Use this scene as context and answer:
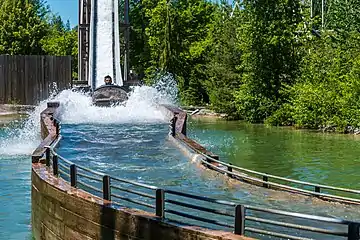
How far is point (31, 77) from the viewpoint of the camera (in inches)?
1560

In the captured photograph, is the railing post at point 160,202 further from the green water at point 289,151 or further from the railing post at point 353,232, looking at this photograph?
the green water at point 289,151

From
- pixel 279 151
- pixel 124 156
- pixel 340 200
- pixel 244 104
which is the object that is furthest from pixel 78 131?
pixel 244 104

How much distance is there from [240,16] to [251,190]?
85.3ft

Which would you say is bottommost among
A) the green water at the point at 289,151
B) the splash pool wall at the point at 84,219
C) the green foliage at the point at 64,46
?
the green water at the point at 289,151

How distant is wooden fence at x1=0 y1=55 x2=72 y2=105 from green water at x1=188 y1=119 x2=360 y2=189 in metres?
11.6

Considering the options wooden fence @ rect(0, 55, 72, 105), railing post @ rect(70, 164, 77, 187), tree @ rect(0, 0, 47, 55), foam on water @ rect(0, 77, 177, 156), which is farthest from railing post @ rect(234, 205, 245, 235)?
tree @ rect(0, 0, 47, 55)

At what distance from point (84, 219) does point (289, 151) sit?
44.6 feet

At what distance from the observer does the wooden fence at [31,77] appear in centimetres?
3928

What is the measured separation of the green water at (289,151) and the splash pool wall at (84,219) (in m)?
7.33

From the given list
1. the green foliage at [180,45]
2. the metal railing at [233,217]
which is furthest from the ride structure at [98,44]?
the metal railing at [233,217]

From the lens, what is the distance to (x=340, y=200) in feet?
29.2

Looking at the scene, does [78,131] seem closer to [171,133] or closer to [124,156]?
[171,133]

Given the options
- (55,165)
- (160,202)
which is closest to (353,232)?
(160,202)

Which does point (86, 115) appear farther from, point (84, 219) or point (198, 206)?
point (198, 206)
